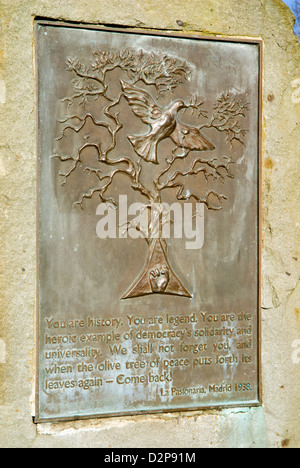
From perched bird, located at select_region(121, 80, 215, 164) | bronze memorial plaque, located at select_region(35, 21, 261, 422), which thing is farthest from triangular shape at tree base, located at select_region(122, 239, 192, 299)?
perched bird, located at select_region(121, 80, 215, 164)

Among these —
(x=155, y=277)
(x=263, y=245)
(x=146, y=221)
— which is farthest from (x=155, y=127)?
(x=263, y=245)

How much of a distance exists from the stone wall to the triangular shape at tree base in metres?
0.61

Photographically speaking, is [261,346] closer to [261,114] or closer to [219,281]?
[219,281]

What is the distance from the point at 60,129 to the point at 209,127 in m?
0.90

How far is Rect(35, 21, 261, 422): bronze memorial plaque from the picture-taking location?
305 cm

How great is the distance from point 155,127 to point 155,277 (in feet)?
2.90

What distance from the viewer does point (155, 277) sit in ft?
10.5

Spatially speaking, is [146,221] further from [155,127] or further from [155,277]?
[155,127]

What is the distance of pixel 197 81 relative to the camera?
3.25 meters

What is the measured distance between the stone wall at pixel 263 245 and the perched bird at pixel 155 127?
423mm

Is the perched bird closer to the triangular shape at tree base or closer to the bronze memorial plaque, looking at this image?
the bronze memorial plaque

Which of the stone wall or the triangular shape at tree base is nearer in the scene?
the stone wall

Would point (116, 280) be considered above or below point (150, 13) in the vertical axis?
below
